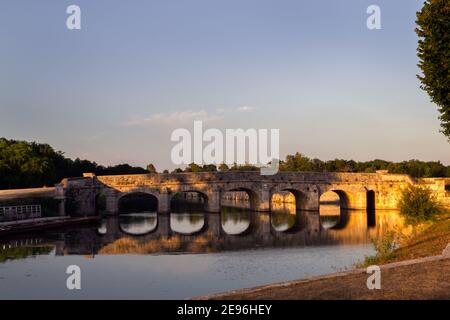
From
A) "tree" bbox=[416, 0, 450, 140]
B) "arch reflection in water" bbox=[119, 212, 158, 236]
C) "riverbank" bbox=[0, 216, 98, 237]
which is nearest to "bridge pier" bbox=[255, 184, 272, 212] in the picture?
"arch reflection in water" bbox=[119, 212, 158, 236]

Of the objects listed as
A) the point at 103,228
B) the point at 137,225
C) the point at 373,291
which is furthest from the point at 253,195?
the point at 373,291

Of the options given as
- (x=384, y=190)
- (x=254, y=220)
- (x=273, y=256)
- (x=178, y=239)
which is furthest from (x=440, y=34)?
(x=384, y=190)

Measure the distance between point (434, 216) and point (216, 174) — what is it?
23.1m

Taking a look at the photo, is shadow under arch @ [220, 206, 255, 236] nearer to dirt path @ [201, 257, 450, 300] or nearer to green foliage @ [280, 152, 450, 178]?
dirt path @ [201, 257, 450, 300]

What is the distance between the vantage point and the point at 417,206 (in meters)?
28.3

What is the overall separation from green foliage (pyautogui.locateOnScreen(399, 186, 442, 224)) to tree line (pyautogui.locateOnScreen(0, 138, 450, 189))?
38491 mm

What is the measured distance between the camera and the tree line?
51.7 m

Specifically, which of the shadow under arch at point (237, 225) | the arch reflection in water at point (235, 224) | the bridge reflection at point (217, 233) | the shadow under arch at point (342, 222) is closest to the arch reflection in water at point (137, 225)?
the bridge reflection at point (217, 233)

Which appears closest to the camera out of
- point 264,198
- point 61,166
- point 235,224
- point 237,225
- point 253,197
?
point 237,225

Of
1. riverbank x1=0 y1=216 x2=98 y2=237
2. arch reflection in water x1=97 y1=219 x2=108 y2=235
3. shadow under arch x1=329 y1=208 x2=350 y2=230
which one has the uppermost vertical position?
riverbank x1=0 y1=216 x2=98 y2=237

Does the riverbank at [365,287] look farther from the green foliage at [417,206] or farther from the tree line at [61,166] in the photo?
the tree line at [61,166]

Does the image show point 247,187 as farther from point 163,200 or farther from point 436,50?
point 436,50

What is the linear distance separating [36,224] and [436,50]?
27.2 meters
